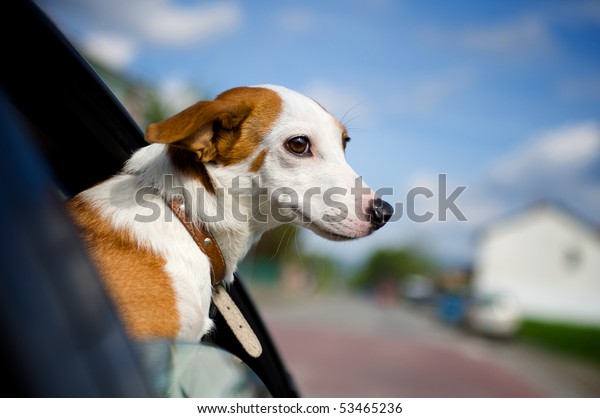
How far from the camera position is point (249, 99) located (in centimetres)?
166

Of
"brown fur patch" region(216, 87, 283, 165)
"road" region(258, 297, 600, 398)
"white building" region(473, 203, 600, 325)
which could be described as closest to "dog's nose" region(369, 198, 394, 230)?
"brown fur patch" region(216, 87, 283, 165)

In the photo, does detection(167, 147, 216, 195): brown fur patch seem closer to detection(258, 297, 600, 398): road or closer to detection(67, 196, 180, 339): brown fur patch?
detection(67, 196, 180, 339): brown fur patch

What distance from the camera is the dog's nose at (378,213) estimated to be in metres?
1.61

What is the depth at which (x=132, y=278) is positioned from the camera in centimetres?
124

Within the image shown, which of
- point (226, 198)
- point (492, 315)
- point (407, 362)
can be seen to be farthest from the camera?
point (492, 315)

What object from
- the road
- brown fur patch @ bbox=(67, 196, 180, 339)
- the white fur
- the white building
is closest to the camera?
brown fur patch @ bbox=(67, 196, 180, 339)

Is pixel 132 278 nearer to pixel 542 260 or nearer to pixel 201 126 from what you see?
pixel 201 126

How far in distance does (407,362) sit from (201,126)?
20809 millimetres

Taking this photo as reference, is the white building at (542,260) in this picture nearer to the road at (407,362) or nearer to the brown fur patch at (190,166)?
the road at (407,362)

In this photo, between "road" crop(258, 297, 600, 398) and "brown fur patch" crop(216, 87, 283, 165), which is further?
"road" crop(258, 297, 600, 398)

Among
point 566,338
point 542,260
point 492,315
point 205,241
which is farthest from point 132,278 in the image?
point 542,260

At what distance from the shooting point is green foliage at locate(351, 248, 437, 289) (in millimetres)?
73625
